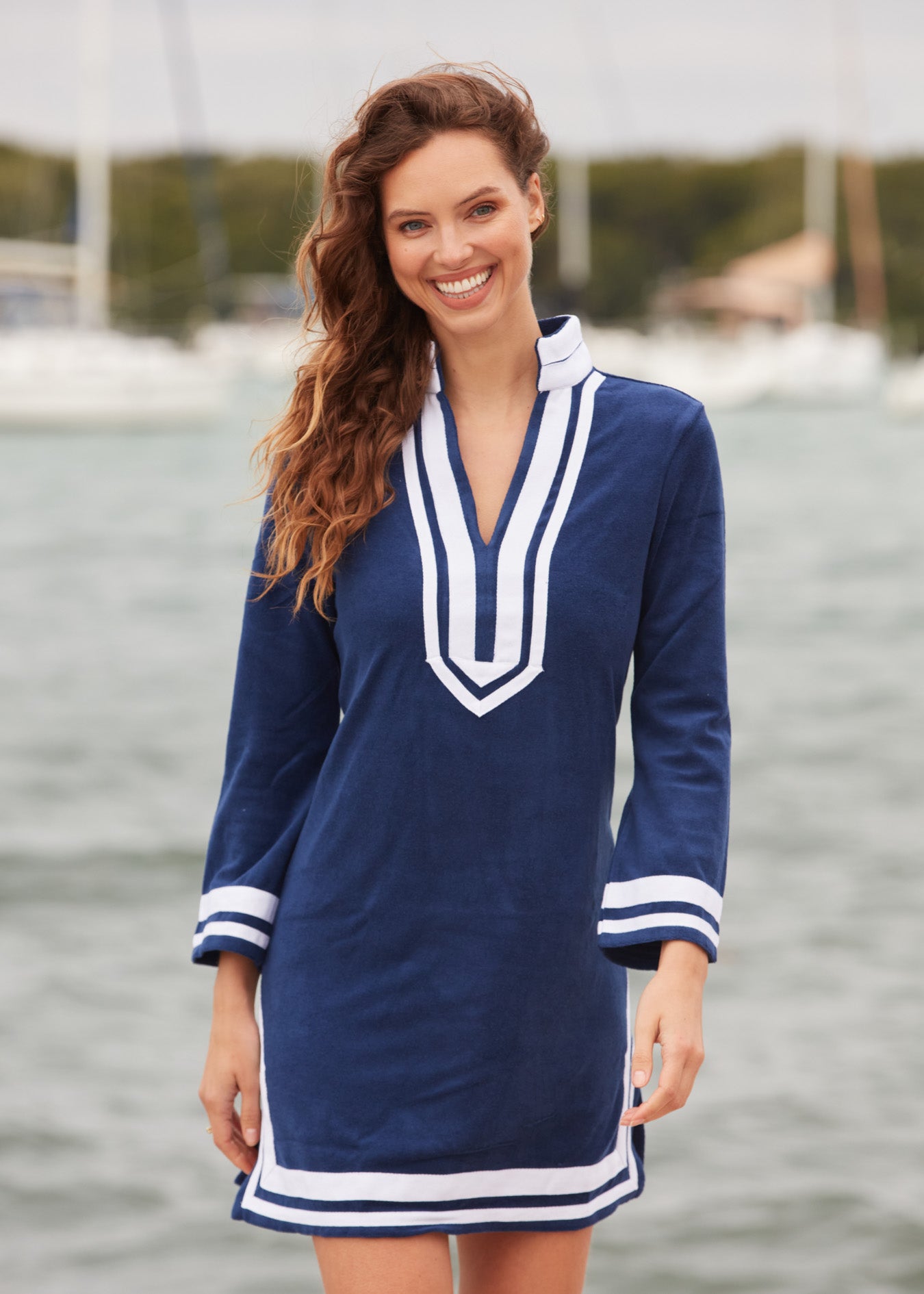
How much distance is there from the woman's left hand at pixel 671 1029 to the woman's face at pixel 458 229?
0.64 m

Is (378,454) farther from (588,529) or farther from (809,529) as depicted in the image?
(809,529)

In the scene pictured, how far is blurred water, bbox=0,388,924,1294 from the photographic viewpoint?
362 cm

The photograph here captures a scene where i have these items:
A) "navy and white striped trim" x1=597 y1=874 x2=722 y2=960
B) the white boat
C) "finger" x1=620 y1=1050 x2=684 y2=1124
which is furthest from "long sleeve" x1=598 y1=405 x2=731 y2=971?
the white boat

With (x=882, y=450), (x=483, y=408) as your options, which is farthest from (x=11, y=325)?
(x=483, y=408)

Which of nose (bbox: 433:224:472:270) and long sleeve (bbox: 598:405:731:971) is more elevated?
nose (bbox: 433:224:472:270)

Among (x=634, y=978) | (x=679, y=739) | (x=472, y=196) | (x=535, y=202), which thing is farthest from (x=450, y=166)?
(x=634, y=978)

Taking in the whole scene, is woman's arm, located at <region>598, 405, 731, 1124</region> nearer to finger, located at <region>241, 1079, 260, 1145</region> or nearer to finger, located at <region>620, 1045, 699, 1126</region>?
finger, located at <region>620, 1045, 699, 1126</region>

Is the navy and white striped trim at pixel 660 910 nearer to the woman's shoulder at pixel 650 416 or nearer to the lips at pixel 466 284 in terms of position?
the woman's shoulder at pixel 650 416

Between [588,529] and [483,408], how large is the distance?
20 cm

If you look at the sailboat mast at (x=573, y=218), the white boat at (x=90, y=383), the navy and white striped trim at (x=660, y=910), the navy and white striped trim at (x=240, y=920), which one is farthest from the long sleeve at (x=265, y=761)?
the sailboat mast at (x=573, y=218)

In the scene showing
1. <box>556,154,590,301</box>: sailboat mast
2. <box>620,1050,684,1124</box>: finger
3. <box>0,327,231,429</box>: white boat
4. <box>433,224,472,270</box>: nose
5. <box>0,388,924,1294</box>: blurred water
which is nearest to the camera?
<box>620,1050,684,1124</box>: finger

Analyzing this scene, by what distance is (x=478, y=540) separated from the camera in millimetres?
1618

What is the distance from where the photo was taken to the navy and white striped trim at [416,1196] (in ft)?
5.23

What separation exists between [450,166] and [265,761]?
2.00 feet
